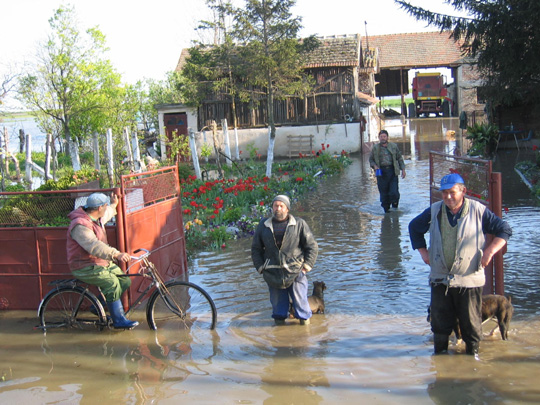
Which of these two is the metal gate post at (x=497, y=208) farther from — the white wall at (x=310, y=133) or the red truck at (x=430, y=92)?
the red truck at (x=430, y=92)

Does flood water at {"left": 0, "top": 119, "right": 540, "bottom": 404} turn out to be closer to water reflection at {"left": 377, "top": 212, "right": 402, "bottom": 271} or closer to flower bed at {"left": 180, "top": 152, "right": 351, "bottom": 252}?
water reflection at {"left": 377, "top": 212, "right": 402, "bottom": 271}

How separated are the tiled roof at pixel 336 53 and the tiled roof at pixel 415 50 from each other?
1538 centimetres

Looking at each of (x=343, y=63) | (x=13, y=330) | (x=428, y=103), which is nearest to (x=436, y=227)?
(x=13, y=330)

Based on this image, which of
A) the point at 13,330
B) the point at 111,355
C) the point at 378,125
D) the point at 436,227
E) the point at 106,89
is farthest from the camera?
the point at 378,125

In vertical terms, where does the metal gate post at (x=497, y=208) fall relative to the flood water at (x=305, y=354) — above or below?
above

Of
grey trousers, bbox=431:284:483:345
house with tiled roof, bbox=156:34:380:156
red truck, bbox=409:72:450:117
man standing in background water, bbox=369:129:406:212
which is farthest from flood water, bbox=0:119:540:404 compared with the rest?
red truck, bbox=409:72:450:117

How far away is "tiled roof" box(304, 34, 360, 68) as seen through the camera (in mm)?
28719

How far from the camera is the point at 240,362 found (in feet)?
19.6

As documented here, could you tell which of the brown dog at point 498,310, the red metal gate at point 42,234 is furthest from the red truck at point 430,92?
the brown dog at point 498,310

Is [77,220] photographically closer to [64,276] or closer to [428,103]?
[64,276]

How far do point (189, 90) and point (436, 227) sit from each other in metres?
25.0

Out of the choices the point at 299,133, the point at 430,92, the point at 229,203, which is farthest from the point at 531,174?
the point at 430,92

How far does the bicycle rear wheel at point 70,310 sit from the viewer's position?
7.08m

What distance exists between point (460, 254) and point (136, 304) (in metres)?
3.89
